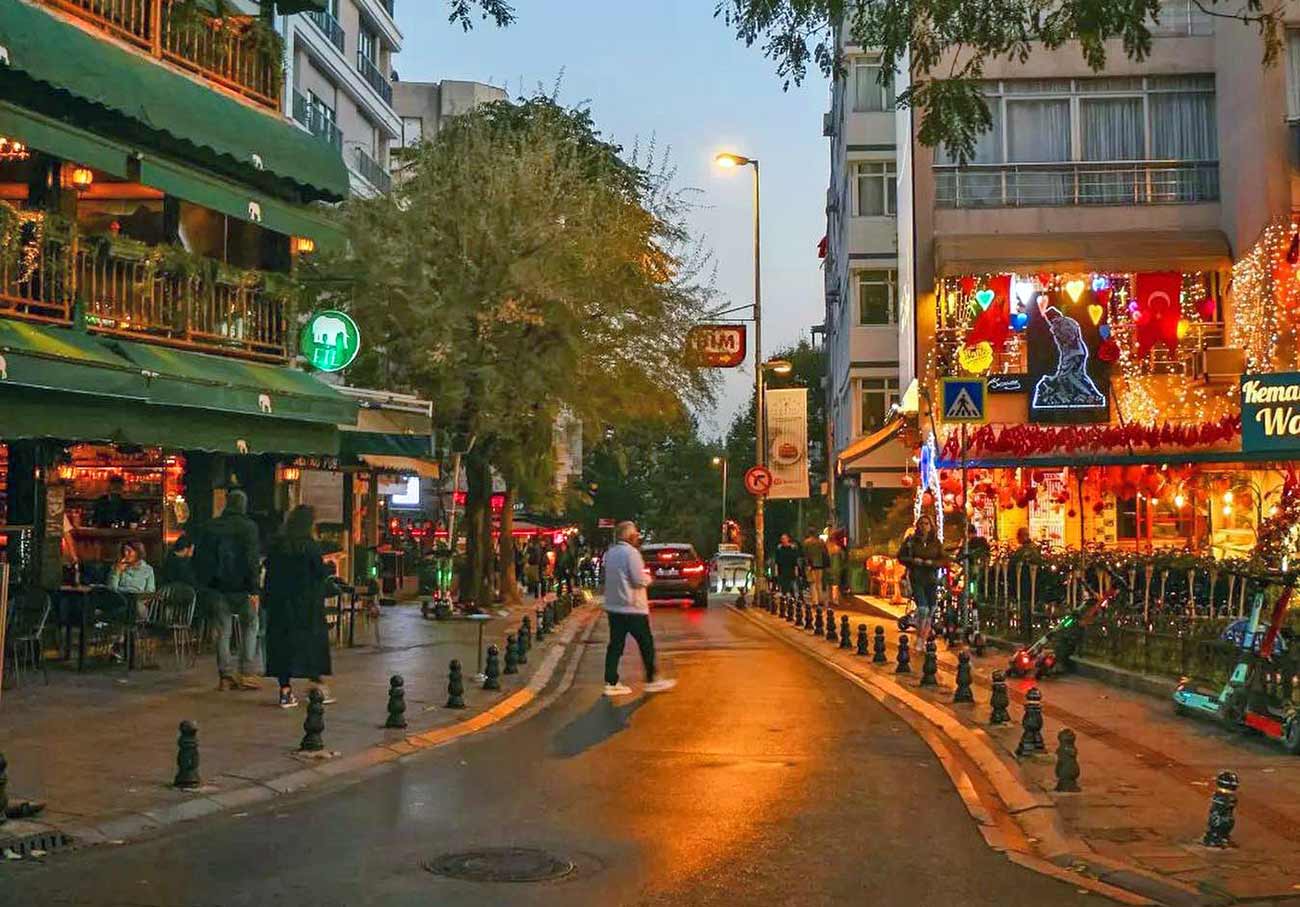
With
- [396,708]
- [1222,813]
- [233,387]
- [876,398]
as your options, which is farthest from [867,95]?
[1222,813]

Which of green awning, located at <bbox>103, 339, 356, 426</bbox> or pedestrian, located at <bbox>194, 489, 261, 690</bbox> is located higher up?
green awning, located at <bbox>103, 339, 356, 426</bbox>

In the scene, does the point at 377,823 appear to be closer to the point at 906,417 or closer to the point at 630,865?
the point at 630,865

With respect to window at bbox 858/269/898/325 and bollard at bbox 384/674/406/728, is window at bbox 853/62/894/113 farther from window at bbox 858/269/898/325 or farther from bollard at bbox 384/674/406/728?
bollard at bbox 384/674/406/728

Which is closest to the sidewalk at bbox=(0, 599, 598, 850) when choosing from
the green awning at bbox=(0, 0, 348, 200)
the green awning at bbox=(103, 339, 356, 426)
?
the green awning at bbox=(103, 339, 356, 426)

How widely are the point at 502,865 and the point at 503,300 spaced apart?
61.2 feet

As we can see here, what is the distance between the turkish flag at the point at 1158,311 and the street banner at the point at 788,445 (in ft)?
31.9

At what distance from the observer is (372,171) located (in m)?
47.1

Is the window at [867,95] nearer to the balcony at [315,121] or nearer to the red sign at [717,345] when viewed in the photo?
the red sign at [717,345]

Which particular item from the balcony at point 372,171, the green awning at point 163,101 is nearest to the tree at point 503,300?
the green awning at point 163,101

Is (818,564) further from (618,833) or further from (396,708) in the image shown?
(618,833)

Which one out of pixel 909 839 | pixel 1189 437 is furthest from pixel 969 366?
pixel 909 839

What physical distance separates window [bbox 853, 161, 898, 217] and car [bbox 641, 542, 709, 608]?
12.6 metres

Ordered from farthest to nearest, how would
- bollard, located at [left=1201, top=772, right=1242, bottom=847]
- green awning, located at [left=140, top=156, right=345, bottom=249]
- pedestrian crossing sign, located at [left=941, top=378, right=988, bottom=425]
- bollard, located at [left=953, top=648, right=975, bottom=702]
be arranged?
pedestrian crossing sign, located at [left=941, top=378, right=988, bottom=425]
green awning, located at [left=140, top=156, right=345, bottom=249]
bollard, located at [left=953, top=648, right=975, bottom=702]
bollard, located at [left=1201, top=772, right=1242, bottom=847]

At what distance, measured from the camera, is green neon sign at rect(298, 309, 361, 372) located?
21.4 metres
